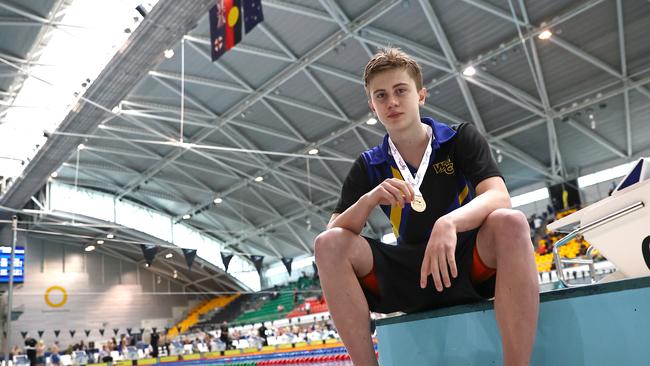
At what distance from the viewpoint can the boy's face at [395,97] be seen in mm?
1953

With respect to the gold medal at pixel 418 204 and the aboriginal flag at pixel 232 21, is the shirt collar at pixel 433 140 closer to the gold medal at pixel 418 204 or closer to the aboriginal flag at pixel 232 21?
the gold medal at pixel 418 204

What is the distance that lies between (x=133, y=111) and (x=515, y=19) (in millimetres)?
13009

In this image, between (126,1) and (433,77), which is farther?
(433,77)

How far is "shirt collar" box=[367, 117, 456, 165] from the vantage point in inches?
78.7

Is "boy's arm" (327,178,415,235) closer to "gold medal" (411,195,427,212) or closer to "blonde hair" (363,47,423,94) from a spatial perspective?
"gold medal" (411,195,427,212)

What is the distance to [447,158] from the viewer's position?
1.99 metres

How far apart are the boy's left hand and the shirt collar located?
0.52 m

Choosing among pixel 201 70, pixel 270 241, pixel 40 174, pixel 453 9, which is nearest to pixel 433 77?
pixel 453 9

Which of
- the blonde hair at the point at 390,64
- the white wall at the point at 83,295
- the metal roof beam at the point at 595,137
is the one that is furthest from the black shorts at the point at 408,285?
the white wall at the point at 83,295

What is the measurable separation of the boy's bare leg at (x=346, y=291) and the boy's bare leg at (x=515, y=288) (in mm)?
429

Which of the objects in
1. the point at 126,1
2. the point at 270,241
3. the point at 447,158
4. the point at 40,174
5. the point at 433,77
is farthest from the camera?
the point at 270,241

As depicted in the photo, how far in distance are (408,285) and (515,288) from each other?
1.43 feet

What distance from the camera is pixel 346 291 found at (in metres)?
1.73

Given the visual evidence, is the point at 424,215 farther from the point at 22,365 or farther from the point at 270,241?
the point at 270,241
